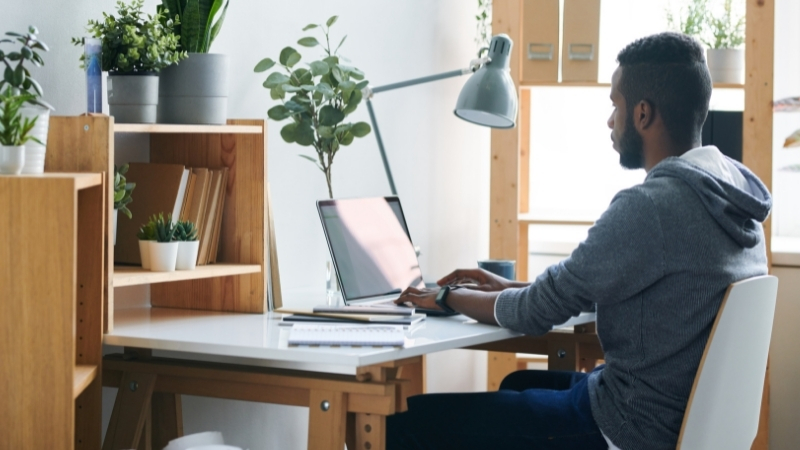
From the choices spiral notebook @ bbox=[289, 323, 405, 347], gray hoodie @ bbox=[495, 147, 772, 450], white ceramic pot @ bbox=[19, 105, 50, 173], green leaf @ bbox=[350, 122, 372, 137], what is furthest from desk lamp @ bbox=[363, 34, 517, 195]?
white ceramic pot @ bbox=[19, 105, 50, 173]

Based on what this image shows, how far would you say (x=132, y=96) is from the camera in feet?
5.70

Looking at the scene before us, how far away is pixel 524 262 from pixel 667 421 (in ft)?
6.19

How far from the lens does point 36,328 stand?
58.2 inches

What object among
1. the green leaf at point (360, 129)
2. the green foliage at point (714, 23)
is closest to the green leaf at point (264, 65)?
the green leaf at point (360, 129)

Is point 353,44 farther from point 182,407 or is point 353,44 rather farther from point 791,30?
point 791,30

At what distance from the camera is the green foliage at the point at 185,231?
6.08ft

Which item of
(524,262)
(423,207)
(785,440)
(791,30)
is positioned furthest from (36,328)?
(791,30)

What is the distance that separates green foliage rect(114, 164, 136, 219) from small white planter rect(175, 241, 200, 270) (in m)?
0.11

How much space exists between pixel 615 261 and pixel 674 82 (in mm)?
392

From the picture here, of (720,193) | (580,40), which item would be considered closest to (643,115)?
(720,193)

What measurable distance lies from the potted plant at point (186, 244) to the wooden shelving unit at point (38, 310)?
38 centimetres

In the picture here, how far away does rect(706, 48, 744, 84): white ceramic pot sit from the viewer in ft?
10.8

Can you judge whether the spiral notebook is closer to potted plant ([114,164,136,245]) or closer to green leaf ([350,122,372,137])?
potted plant ([114,164,136,245])

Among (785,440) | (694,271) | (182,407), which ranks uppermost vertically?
(694,271)
